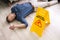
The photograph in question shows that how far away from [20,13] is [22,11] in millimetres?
54

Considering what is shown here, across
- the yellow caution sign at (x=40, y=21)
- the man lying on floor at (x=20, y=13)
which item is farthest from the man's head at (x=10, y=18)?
the yellow caution sign at (x=40, y=21)

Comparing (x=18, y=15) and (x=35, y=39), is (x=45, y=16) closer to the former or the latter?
(x=35, y=39)

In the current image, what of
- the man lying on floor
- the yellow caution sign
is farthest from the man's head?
the yellow caution sign

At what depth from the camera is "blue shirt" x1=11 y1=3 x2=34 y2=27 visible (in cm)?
192

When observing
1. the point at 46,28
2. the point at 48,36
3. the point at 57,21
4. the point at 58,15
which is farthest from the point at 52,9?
the point at 48,36

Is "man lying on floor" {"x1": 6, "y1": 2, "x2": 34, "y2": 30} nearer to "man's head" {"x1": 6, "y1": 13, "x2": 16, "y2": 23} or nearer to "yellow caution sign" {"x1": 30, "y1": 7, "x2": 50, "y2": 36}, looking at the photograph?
"man's head" {"x1": 6, "y1": 13, "x2": 16, "y2": 23}

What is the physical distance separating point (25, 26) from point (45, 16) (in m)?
0.33

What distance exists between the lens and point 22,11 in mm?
2000

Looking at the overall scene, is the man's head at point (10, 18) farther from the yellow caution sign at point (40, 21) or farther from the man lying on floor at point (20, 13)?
the yellow caution sign at point (40, 21)

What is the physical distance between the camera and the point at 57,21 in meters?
1.89

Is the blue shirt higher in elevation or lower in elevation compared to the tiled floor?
higher

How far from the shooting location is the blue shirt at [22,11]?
1.92 metres

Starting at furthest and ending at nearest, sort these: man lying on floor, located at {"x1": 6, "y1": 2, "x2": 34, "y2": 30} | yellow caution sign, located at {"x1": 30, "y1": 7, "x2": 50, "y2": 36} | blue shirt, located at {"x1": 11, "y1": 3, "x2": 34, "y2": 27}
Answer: blue shirt, located at {"x1": 11, "y1": 3, "x2": 34, "y2": 27} < man lying on floor, located at {"x1": 6, "y1": 2, "x2": 34, "y2": 30} < yellow caution sign, located at {"x1": 30, "y1": 7, "x2": 50, "y2": 36}

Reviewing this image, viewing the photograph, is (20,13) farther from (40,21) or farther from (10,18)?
(40,21)
